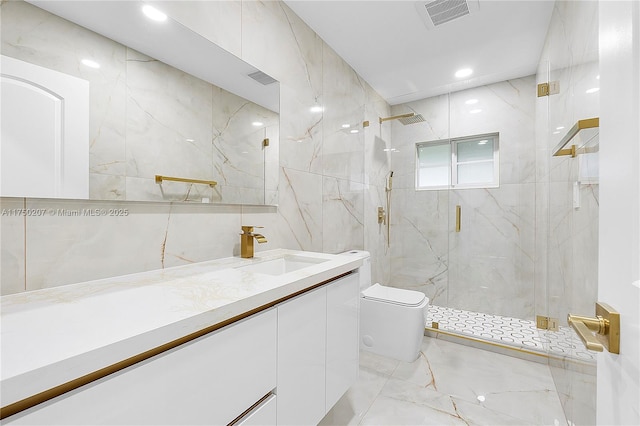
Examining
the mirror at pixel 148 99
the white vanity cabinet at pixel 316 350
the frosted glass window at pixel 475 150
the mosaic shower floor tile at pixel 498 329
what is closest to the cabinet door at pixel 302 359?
the white vanity cabinet at pixel 316 350

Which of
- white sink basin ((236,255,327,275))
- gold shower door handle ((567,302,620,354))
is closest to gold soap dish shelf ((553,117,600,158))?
gold shower door handle ((567,302,620,354))

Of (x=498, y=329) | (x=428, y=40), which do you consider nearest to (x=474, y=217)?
(x=498, y=329)

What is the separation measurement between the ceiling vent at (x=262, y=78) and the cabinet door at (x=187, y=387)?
125cm

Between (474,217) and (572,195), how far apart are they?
173 centimetres

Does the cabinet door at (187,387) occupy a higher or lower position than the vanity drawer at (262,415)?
higher

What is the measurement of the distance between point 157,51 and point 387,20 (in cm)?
157

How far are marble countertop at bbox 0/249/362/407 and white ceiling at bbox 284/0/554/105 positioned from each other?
5.85 feet

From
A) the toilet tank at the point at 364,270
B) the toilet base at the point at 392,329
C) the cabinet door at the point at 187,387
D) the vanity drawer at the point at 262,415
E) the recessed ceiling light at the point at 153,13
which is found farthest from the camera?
the toilet tank at the point at 364,270

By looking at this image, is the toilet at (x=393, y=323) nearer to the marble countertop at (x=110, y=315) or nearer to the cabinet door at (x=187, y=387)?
the marble countertop at (x=110, y=315)

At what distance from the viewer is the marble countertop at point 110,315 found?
48 centimetres

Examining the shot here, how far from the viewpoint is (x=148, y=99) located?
113 cm

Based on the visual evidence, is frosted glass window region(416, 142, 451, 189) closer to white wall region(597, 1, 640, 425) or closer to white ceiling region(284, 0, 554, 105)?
white ceiling region(284, 0, 554, 105)

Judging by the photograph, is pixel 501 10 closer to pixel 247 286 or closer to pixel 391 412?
pixel 247 286

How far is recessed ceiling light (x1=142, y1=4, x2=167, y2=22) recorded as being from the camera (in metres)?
1.13
